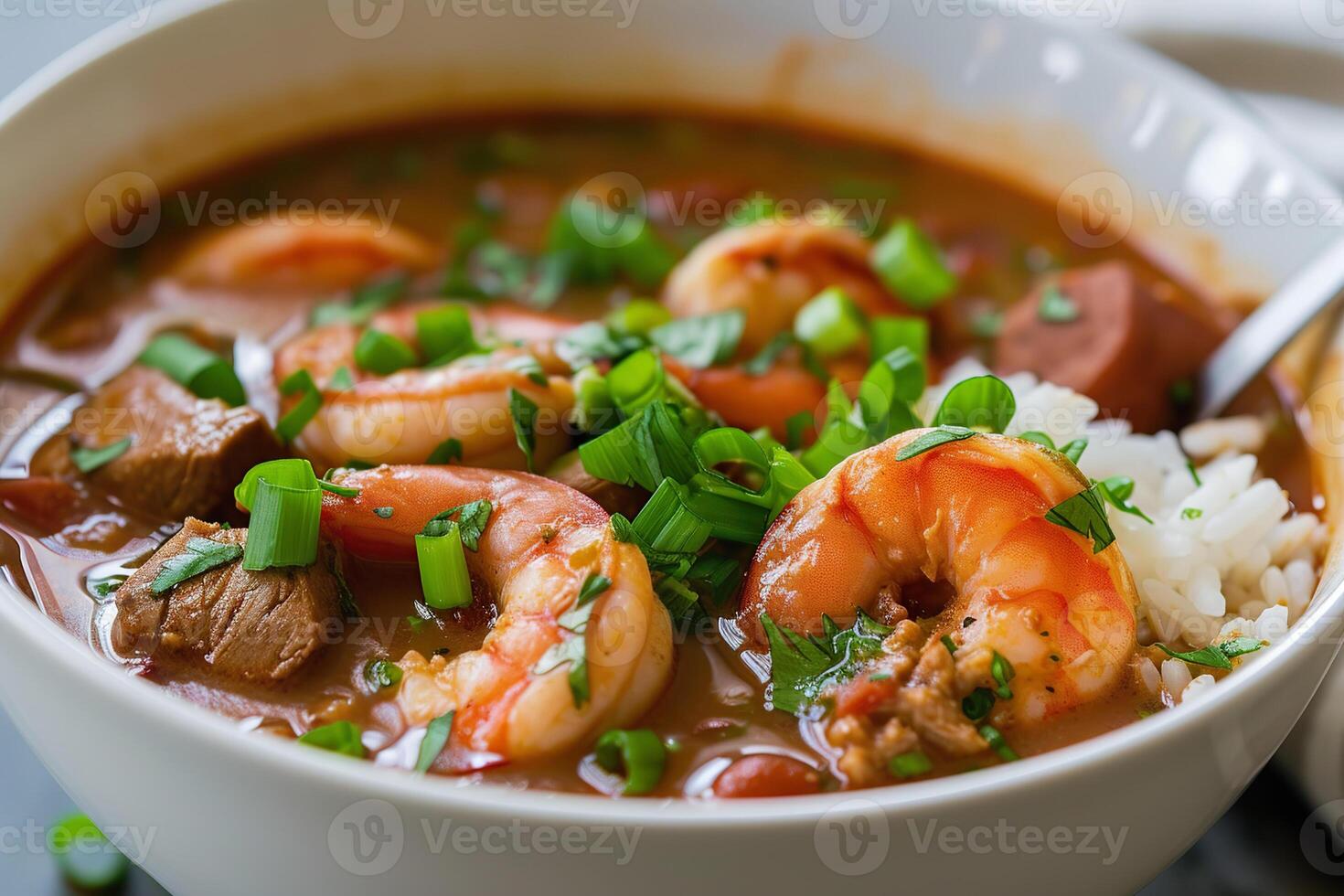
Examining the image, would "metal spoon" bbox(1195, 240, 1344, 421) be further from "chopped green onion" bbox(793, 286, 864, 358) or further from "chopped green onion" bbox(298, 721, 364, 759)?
"chopped green onion" bbox(298, 721, 364, 759)

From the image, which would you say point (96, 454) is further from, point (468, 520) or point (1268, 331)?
point (1268, 331)

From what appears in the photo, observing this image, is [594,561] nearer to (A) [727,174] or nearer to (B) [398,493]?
(B) [398,493]

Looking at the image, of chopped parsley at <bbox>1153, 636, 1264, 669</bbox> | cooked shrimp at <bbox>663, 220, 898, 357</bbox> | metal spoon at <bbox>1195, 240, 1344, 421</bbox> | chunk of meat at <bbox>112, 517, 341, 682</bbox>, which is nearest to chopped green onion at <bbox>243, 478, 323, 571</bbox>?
chunk of meat at <bbox>112, 517, 341, 682</bbox>

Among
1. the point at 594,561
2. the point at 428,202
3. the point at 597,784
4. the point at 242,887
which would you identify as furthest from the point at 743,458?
the point at 428,202

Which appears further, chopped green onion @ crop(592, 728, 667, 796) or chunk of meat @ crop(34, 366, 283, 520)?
chunk of meat @ crop(34, 366, 283, 520)

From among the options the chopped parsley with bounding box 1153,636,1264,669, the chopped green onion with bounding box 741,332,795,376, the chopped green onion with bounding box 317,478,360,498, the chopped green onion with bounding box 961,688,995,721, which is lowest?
the chopped parsley with bounding box 1153,636,1264,669

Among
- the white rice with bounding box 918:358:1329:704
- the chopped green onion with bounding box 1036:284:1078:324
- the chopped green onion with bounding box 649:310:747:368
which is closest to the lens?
the white rice with bounding box 918:358:1329:704

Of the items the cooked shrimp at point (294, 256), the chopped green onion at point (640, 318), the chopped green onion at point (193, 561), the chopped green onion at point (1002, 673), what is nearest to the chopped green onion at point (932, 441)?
the chopped green onion at point (1002, 673)
